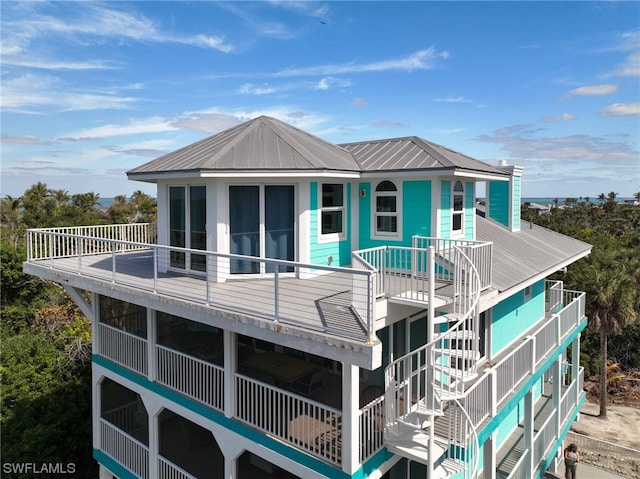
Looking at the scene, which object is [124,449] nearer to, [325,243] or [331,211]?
[325,243]

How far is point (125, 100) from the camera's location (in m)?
19.0

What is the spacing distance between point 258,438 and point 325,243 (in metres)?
4.54

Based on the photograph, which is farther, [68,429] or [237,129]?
[68,429]

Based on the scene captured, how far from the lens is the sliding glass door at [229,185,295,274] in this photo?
954cm

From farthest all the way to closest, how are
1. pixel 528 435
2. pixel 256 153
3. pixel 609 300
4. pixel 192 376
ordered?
pixel 609 300 < pixel 528 435 < pixel 256 153 < pixel 192 376

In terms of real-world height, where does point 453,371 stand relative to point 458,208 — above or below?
below

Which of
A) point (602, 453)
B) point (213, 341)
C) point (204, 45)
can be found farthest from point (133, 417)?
point (602, 453)

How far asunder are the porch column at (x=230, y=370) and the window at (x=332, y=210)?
3.42m

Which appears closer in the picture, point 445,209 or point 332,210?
point 445,209

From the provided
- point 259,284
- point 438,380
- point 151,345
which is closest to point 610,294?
point 438,380

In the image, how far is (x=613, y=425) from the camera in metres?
22.7

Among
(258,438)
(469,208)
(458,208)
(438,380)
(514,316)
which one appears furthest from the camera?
(514,316)

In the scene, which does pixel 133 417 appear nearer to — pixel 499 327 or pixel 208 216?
pixel 208 216

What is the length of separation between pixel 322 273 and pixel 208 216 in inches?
117
